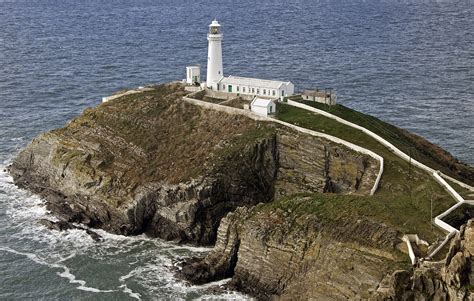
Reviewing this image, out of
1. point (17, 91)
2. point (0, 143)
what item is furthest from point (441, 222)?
point (17, 91)

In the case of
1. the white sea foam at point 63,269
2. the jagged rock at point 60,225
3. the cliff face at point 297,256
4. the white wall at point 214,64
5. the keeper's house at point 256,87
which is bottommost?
the white sea foam at point 63,269

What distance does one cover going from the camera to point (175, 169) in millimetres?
79500

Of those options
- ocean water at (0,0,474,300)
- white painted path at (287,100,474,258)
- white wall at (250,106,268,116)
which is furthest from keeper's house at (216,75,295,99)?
ocean water at (0,0,474,300)

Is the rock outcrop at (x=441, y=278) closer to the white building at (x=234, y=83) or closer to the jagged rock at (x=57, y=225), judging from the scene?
the jagged rock at (x=57, y=225)

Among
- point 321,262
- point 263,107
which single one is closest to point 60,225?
point 263,107

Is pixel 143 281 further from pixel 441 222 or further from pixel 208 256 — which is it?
pixel 441 222

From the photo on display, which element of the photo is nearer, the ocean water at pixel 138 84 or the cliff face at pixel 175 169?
the ocean water at pixel 138 84

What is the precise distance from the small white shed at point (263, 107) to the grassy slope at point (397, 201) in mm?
13496

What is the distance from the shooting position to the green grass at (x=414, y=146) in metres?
79.8

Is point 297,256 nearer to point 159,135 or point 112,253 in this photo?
point 112,253

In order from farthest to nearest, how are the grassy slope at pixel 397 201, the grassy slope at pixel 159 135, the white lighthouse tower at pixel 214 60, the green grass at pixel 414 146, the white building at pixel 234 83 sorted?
the white lighthouse tower at pixel 214 60, the white building at pixel 234 83, the grassy slope at pixel 159 135, the green grass at pixel 414 146, the grassy slope at pixel 397 201

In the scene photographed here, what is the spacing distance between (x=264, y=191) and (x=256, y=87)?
68.3ft

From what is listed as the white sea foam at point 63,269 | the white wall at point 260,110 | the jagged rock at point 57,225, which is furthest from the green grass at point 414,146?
the white sea foam at point 63,269

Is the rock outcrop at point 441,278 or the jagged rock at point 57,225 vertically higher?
the rock outcrop at point 441,278
